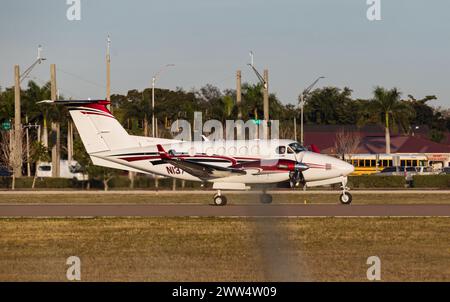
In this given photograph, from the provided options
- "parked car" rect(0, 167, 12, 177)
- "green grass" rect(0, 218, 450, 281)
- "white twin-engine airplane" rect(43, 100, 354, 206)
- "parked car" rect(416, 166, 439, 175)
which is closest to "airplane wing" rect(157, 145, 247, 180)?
"white twin-engine airplane" rect(43, 100, 354, 206)

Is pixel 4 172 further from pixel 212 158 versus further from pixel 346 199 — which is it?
pixel 346 199

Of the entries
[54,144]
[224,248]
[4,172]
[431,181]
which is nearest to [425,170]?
[431,181]

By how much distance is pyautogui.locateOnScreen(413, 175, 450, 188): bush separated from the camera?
64.9m

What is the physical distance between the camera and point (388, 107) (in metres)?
90.4

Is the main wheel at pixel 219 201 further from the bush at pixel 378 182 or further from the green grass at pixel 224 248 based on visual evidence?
the bush at pixel 378 182

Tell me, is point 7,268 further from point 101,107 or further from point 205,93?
point 205,93

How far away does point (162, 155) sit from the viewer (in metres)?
39.2

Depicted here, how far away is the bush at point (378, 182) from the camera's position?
63.9 m

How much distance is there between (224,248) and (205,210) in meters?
13.0

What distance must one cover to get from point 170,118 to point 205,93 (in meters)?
34.7

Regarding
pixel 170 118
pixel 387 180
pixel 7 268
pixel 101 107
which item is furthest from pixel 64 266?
pixel 170 118

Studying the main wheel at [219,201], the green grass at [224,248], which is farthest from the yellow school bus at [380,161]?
the green grass at [224,248]

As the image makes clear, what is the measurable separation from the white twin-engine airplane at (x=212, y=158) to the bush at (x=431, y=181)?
2727 cm
